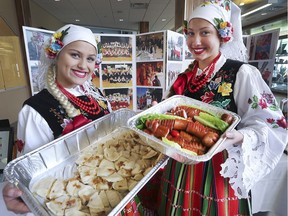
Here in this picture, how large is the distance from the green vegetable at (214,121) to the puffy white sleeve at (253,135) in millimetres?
74

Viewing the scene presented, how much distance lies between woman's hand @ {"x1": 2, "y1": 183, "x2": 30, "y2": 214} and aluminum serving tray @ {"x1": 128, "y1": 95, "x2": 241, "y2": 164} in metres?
0.38

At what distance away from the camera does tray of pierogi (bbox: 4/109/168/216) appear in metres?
0.50

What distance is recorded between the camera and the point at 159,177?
95 cm

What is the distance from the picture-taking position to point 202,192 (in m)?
0.73

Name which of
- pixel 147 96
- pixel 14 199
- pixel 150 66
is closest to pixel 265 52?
pixel 150 66

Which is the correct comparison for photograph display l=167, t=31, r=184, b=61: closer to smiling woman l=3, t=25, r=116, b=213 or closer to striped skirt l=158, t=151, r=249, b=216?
smiling woman l=3, t=25, r=116, b=213

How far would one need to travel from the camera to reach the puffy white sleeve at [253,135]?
2.13 ft

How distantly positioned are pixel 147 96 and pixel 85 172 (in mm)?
1627

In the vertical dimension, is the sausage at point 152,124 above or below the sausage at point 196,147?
above

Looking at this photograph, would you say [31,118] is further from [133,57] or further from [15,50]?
[15,50]

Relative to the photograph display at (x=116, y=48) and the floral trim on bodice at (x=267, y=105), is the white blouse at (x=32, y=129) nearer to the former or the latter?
the floral trim on bodice at (x=267, y=105)

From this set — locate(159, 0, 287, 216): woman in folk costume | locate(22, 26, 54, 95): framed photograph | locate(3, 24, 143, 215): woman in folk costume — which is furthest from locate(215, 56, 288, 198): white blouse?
locate(22, 26, 54, 95): framed photograph

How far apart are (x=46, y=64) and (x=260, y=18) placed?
2.86 meters

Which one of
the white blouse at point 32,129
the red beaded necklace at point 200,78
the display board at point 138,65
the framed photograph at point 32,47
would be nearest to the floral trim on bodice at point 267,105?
the red beaded necklace at point 200,78
